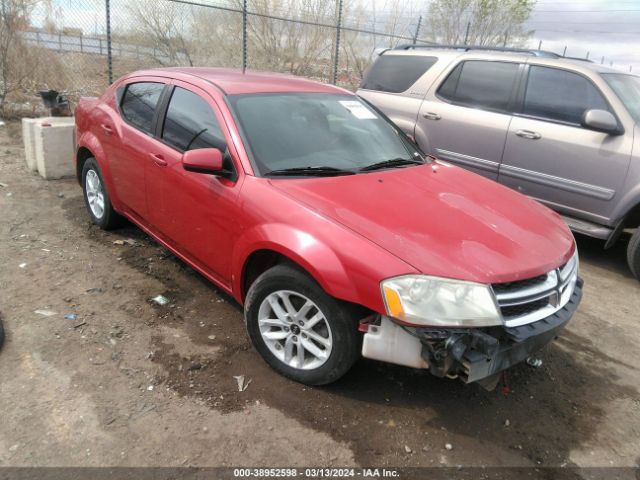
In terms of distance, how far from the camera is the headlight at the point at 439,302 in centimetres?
223

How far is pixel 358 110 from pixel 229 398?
2.36 m

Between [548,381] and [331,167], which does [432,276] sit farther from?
[548,381]

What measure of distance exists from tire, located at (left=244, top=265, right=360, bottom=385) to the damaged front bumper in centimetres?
15

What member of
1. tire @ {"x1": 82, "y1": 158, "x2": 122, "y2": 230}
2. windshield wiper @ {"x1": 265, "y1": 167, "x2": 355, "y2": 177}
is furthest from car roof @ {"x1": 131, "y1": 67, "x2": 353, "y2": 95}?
tire @ {"x1": 82, "y1": 158, "x2": 122, "y2": 230}

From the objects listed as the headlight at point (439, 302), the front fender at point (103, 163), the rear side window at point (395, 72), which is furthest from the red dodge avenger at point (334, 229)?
the rear side window at point (395, 72)

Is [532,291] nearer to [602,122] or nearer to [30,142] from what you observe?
[602,122]

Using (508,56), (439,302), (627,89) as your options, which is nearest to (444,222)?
(439,302)

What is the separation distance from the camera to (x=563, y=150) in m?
4.90

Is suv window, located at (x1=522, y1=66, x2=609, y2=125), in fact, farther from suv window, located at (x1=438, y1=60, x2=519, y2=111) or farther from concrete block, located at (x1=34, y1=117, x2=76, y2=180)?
concrete block, located at (x1=34, y1=117, x2=76, y2=180)

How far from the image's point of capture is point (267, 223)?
2.73 metres

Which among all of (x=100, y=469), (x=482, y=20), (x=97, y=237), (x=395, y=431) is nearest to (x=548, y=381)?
(x=395, y=431)

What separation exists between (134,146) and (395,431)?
291 cm

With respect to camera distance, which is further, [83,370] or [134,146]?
[134,146]

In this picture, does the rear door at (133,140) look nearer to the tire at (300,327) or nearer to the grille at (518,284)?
the tire at (300,327)
